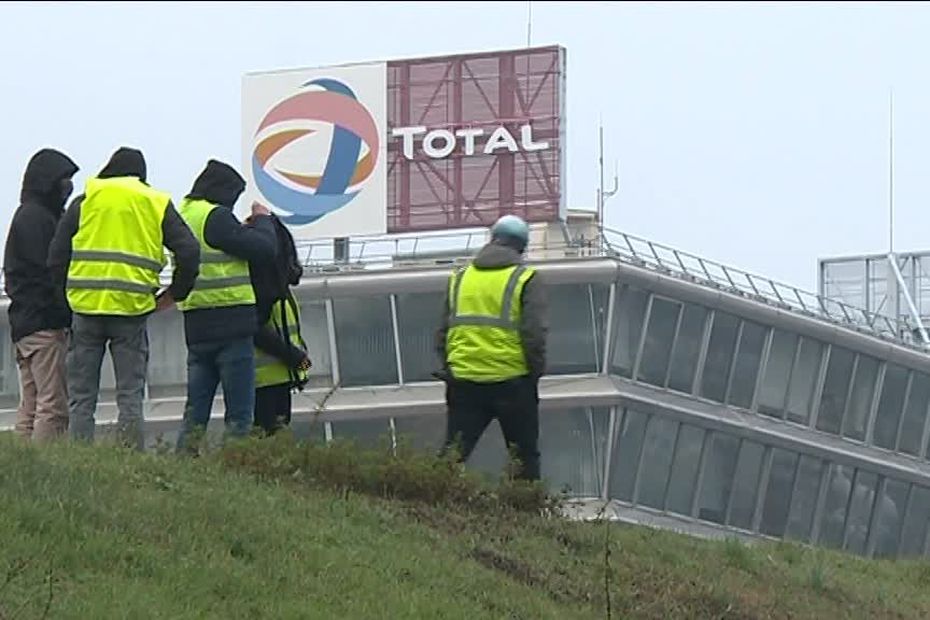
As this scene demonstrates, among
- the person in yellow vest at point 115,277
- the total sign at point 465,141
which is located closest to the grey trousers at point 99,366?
the person in yellow vest at point 115,277

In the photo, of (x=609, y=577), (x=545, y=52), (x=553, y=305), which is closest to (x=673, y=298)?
(x=553, y=305)

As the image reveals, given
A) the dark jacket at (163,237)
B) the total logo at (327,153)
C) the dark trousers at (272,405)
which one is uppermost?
the dark jacket at (163,237)

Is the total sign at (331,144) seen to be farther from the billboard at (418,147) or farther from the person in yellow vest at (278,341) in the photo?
the person in yellow vest at (278,341)

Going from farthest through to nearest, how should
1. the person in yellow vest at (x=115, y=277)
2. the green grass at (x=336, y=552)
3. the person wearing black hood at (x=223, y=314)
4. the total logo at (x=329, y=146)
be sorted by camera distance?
the total logo at (x=329, y=146), the person wearing black hood at (x=223, y=314), the person in yellow vest at (x=115, y=277), the green grass at (x=336, y=552)

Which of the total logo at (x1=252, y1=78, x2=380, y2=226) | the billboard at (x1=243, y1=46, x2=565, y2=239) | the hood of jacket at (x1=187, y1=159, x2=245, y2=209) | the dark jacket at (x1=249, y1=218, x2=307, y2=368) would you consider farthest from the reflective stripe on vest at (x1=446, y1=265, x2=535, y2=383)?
the total logo at (x1=252, y1=78, x2=380, y2=226)

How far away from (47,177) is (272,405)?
194 cm

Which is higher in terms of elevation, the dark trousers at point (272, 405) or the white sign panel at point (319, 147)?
the dark trousers at point (272, 405)

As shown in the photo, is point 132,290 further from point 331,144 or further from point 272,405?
point 331,144

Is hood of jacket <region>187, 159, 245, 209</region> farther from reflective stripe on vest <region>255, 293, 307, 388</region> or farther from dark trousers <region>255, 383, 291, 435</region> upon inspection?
dark trousers <region>255, 383, 291, 435</region>

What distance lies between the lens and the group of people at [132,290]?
1178 centimetres

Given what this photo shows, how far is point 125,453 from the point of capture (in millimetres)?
10648

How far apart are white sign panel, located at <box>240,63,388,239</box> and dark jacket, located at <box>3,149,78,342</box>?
28.9m

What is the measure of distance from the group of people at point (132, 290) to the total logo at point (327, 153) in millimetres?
29052

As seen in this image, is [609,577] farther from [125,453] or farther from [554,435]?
[554,435]
